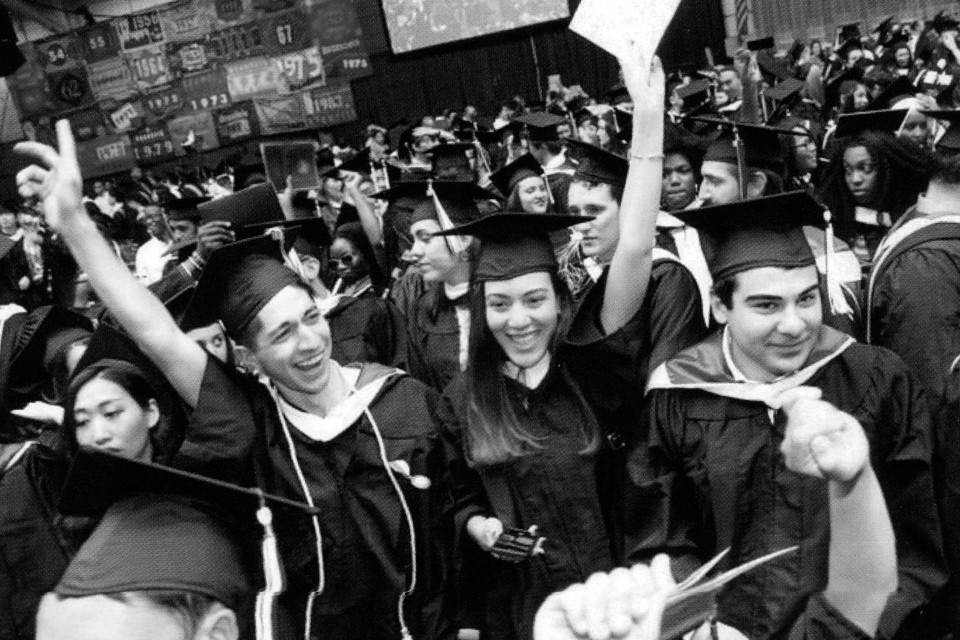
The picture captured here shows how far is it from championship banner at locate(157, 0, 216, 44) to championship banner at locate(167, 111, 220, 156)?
5.03 ft

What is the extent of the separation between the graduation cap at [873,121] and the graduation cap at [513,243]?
6.58 ft

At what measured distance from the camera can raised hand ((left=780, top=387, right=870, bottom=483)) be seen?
1.26 m

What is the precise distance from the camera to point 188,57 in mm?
18328

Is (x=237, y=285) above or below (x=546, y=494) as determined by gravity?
above

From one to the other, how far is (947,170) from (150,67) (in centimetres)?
1844

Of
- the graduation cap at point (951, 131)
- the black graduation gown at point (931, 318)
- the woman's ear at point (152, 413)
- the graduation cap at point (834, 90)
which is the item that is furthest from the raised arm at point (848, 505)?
the graduation cap at point (834, 90)

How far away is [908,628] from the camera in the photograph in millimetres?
2096

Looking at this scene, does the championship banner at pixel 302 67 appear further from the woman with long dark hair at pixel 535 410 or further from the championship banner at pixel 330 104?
the woman with long dark hair at pixel 535 410

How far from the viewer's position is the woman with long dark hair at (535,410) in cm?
235

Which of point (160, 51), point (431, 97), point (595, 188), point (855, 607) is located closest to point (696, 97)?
point (595, 188)

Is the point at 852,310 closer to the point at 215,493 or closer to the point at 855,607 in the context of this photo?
the point at 855,607

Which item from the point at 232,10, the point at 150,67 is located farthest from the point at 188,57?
the point at 232,10

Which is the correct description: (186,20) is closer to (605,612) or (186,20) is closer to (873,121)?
(873,121)

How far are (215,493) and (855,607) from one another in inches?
43.8
